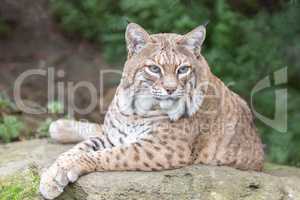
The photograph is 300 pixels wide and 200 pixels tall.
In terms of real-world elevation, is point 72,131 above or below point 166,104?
below

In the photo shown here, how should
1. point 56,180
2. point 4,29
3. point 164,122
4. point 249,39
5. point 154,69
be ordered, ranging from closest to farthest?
1. point 56,180
2. point 154,69
3. point 164,122
4. point 249,39
5. point 4,29

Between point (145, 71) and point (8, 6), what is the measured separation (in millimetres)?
5916

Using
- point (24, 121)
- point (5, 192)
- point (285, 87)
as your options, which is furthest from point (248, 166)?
point (24, 121)

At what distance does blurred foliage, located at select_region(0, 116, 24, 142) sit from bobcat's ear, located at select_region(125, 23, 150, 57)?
8.23ft

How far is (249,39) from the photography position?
8297 mm

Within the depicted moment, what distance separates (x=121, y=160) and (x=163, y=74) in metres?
0.72

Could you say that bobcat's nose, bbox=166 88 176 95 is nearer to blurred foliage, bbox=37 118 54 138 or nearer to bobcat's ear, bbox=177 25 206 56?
bobcat's ear, bbox=177 25 206 56

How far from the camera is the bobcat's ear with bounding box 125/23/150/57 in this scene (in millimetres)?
5195

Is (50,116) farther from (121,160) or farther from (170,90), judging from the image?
(170,90)

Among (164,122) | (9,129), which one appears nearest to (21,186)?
(164,122)

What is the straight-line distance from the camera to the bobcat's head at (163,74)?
16.7 ft

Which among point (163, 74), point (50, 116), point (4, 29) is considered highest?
point (4, 29)

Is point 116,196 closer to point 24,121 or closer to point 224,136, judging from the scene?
point 224,136

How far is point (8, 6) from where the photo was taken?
10492mm
